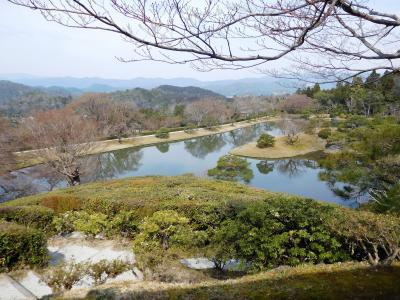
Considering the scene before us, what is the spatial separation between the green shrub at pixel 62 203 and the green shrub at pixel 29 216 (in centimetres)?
102

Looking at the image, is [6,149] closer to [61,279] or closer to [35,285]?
[35,285]

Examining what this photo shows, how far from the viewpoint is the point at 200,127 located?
52375mm

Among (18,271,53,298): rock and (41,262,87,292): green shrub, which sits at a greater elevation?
(41,262,87,292): green shrub

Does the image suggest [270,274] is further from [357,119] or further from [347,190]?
[357,119]

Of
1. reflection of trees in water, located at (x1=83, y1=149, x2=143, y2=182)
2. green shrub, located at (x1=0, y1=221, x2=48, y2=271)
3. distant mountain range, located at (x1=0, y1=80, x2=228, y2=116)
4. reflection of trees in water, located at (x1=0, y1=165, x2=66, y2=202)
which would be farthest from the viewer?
distant mountain range, located at (x1=0, y1=80, x2=228, y2=116)

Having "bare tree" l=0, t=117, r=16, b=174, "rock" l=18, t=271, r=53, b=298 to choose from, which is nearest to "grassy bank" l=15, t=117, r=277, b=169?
"bare tree" l=0, t=117, r=16, b=174

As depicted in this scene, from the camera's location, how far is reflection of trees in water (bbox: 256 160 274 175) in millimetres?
26247

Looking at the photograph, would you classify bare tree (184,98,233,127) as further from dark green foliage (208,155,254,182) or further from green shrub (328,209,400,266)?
green shrub (328,209,400,266)

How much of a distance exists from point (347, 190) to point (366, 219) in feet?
36.7

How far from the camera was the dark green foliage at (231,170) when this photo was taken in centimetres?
2103

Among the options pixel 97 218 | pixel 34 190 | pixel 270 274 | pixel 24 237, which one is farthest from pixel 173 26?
pixel 34 190

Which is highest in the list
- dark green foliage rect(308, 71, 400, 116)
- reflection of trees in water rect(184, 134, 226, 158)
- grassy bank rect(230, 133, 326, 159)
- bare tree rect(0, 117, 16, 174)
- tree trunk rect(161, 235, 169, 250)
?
dark green foliage rect(308, 71, 400, 116)

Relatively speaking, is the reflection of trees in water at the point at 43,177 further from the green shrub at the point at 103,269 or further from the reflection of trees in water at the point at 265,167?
the green shrub at the point at 103,269

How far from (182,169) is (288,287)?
24.3 metres
